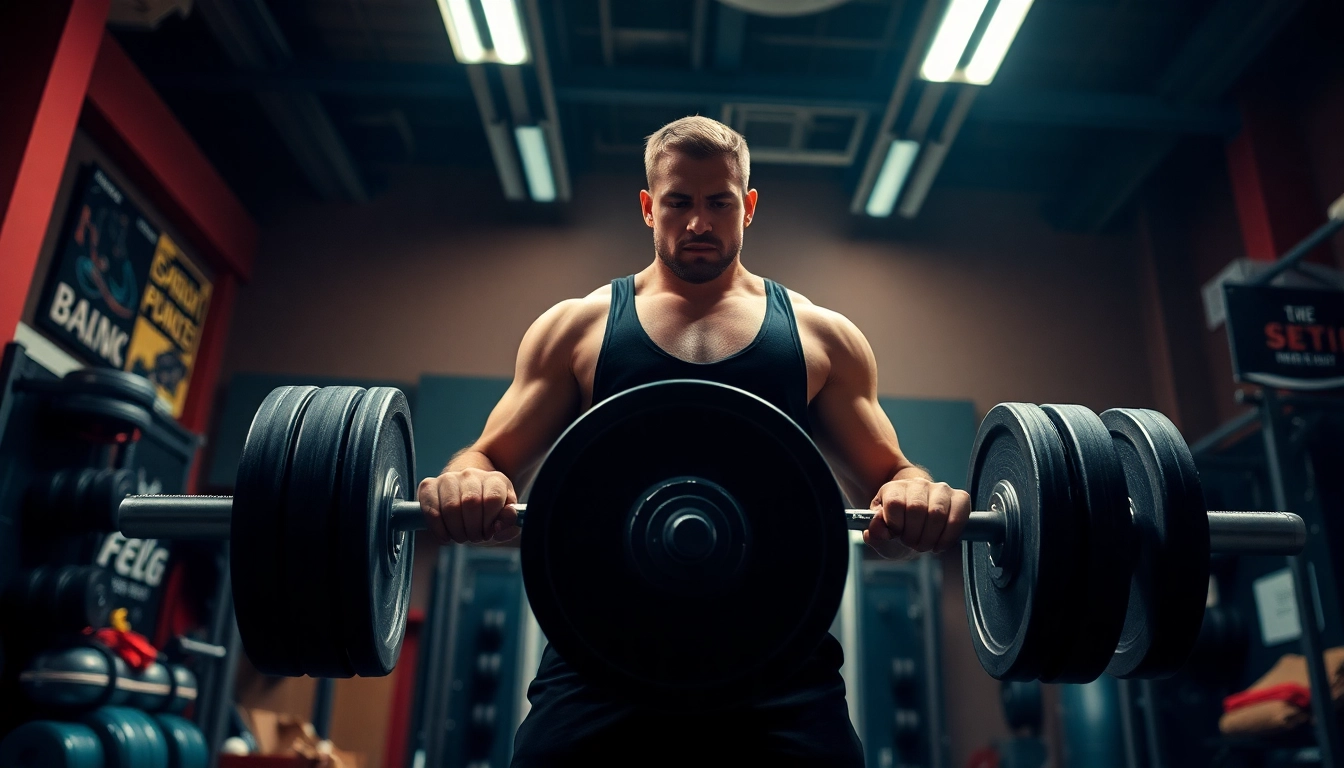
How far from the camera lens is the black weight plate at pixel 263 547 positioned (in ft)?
3.54

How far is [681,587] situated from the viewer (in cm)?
101

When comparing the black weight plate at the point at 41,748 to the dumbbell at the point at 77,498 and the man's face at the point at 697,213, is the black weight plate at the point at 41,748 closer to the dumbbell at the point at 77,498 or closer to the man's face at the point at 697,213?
the dumbbell at the point at 77,498

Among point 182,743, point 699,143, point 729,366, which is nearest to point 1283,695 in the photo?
point 729,366

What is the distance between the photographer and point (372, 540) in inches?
44.1

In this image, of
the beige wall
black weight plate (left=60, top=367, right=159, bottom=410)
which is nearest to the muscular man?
black weight plate (left=60, top=367, right=159, bottom=410)

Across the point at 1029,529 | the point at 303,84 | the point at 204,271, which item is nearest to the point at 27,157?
the point at 303,84

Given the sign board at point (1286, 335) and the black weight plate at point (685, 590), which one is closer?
the black weight plate at point (685, 590)

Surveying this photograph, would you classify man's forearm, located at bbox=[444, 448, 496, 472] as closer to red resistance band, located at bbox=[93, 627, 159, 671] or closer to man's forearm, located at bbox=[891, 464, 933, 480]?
man's forearm, located at bbox=[891, 464, 933, 480]

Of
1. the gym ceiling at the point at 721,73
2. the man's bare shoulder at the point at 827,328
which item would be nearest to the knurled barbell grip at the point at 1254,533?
the man's bare shoulder at the point at 827,328

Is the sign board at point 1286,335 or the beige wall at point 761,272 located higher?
the beige wall at point 761,272

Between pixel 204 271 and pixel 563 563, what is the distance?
16.0 ft

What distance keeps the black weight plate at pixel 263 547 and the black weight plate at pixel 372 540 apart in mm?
67

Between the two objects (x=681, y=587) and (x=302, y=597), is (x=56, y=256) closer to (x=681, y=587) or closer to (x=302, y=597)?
(x=302, y=597)

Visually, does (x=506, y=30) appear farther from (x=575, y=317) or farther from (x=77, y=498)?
(x=575, y=317)
